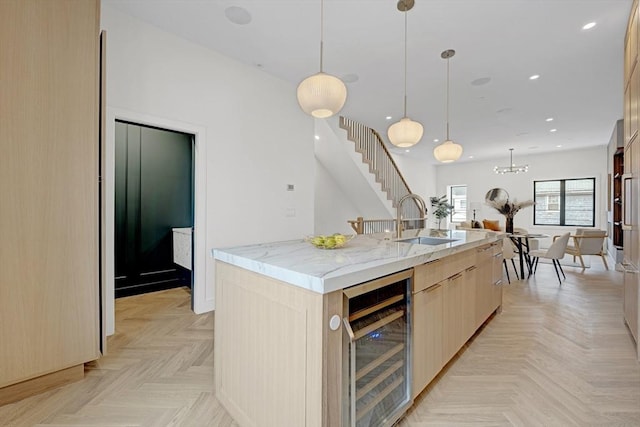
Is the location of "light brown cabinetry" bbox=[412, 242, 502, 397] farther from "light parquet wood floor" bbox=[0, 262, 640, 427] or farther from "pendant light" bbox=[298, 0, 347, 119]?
"pendant light" bbox=[298, 0, 347, 119]

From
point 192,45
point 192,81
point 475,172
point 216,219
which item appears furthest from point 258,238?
point 475,172

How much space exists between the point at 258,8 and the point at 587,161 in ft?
32.9

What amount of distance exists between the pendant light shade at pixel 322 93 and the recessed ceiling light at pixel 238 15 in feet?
4.07

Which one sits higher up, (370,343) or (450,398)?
(370,343)

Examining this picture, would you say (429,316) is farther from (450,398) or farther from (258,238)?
(258,238)

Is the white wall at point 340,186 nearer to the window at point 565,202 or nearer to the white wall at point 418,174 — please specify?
the white wall at point 418,174

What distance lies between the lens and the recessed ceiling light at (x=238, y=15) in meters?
2.74

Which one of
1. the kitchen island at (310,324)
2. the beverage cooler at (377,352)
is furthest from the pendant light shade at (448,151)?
the beverage cooler at (377,352)

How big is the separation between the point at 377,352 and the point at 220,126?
3.01 meters

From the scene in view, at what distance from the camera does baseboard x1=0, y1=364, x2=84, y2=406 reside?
1773 mm

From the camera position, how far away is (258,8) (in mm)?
2715

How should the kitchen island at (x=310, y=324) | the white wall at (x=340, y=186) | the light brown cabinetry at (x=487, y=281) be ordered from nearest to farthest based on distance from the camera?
the kitchen island at (x=310, y=324), the light brown cabinetry at (x=487, y=281), the white wall at (x=340, y=186)

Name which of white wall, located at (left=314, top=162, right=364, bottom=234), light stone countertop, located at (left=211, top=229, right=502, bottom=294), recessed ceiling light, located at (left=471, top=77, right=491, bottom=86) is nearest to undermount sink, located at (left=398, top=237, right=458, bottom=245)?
light stone countertop, located at (left=211, top=229, right=502, bottom=294)

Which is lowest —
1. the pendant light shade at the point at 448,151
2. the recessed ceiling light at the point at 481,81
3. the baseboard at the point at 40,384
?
the baseboard at the point at 40,384
